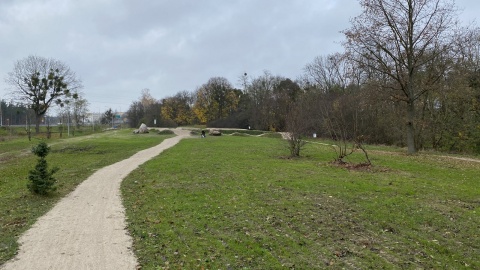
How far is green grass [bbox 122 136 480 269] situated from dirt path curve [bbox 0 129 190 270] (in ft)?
0.96

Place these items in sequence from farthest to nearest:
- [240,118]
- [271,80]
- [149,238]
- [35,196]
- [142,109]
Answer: [142,109] → [271,80] → [240,118] → [35,196] → [149,238]

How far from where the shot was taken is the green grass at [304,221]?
5.00 meters

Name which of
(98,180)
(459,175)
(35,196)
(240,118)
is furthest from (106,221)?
(240,118)

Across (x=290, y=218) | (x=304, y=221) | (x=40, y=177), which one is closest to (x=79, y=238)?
(x=290, y=218)

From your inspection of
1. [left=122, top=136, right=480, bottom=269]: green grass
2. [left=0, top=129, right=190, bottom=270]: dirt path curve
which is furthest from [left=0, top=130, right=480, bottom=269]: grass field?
[left=0, top=129, right=190, bottom=270]: dirt path curve

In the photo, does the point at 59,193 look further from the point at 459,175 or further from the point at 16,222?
the point at 459,175

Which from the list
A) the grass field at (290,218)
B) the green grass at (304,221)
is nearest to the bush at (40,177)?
the grass field at (290,218)

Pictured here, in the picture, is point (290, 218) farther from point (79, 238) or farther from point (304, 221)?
point (79, 238)

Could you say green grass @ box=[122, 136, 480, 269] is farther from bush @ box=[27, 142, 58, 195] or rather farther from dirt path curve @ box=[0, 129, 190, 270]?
bush @ box=[27, 142, 58, 195]

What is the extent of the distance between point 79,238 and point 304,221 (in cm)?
393

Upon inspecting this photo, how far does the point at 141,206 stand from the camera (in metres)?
8.12

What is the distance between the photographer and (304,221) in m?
6.76

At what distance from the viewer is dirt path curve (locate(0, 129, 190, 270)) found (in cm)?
471

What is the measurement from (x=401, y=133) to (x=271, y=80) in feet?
139
